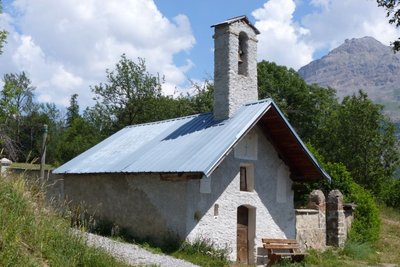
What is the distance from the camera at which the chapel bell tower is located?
16.0 m

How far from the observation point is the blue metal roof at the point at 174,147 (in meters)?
13.4

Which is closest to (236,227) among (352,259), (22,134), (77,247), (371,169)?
(352,259)

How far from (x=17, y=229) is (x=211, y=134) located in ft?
27.3

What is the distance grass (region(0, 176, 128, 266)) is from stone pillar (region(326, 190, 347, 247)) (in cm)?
1094

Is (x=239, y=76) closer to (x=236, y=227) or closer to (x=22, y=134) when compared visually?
(x=236, y=227)

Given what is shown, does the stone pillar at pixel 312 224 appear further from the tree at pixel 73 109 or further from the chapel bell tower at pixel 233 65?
the tree at pixel 73 109

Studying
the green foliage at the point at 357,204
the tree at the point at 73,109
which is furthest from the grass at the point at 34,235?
the tree at the point at 73,109

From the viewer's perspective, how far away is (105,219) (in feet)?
54.6

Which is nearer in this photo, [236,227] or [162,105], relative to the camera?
[236,227]

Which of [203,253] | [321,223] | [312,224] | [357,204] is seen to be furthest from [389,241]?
[203,253]

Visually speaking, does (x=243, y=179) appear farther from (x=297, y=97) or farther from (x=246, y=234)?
(x=297, y=97)

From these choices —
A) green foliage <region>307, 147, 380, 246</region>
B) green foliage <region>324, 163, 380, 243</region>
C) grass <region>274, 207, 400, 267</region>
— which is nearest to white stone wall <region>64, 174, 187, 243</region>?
grass <region>274, 207, 400, 267</region>

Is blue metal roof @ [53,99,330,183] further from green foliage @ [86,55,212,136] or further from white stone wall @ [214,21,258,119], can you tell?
green foliage @ [86,55,212,136]

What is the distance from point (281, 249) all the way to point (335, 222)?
11.0 feet
